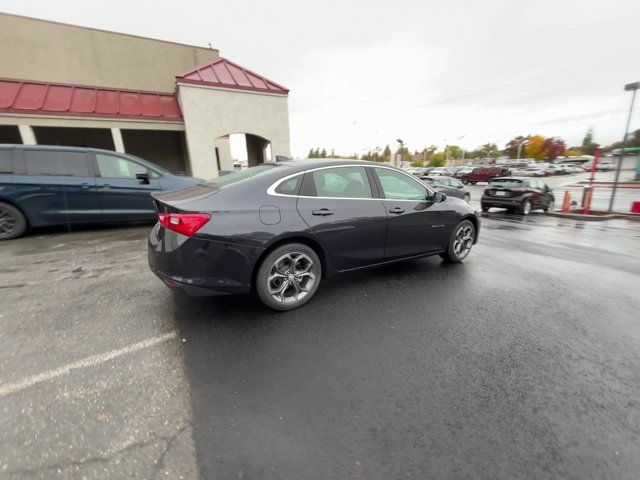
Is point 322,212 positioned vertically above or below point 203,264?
above

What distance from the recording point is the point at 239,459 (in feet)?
5.07

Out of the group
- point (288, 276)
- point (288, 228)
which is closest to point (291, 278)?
point (288, 276)

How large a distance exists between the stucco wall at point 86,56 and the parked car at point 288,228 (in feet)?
51.3

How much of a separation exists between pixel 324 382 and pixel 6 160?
22.7ft

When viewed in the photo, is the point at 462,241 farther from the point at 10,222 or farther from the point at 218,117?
the point at 218,117

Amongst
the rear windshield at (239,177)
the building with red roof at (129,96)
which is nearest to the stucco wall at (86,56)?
the building with red roof at (129,96)

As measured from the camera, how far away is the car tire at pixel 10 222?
521 centimetres

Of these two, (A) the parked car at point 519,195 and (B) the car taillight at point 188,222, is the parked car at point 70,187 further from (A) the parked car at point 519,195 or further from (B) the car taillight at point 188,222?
(A) the parked car at point 519,195

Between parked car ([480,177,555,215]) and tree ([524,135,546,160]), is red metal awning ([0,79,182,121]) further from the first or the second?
tree ([524,135,546,160])

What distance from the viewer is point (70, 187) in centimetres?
550

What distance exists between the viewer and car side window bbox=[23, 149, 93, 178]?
5.38 m

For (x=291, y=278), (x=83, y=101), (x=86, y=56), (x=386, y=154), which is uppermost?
(x=386, y=154)

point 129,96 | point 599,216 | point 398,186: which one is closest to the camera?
point 398,186

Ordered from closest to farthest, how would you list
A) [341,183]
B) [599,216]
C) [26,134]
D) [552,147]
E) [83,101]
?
[341,183] < [26,134] < [83,101] < [599,216] < [552,147]
